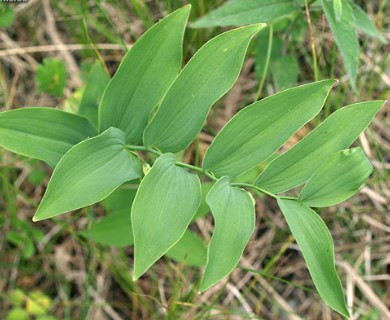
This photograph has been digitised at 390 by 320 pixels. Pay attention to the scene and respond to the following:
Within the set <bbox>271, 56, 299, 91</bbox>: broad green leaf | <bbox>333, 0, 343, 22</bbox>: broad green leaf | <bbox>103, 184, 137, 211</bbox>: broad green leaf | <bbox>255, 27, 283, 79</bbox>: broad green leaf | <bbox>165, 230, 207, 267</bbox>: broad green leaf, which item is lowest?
<bbox>165, 230, 207, 267</bbox>: broad green leaf

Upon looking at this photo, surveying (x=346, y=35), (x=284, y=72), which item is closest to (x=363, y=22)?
(x=346, y=35)

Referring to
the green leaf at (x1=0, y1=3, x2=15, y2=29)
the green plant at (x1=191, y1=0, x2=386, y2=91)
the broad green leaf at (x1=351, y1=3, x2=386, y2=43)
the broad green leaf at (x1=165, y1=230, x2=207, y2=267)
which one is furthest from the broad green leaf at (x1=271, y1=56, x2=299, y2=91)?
the green leaf at (x1=0, y1=3, x2=15, y2=29)

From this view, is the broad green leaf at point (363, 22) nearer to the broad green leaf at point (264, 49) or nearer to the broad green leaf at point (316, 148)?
the broad green leaf at point (264, 49)

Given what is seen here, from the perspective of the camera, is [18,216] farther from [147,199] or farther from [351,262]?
[351,262]

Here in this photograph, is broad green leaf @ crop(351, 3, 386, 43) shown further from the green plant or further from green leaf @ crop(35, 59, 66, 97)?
green leaf @ crop(35, 59, 66, 97)


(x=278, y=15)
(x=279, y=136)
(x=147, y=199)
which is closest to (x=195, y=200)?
(x=147, y=199)

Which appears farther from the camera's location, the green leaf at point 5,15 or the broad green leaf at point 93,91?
the green leaf at point 5,15

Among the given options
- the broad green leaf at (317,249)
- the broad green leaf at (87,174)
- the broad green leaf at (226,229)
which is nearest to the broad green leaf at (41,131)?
the broad green leaf at (87,174)
